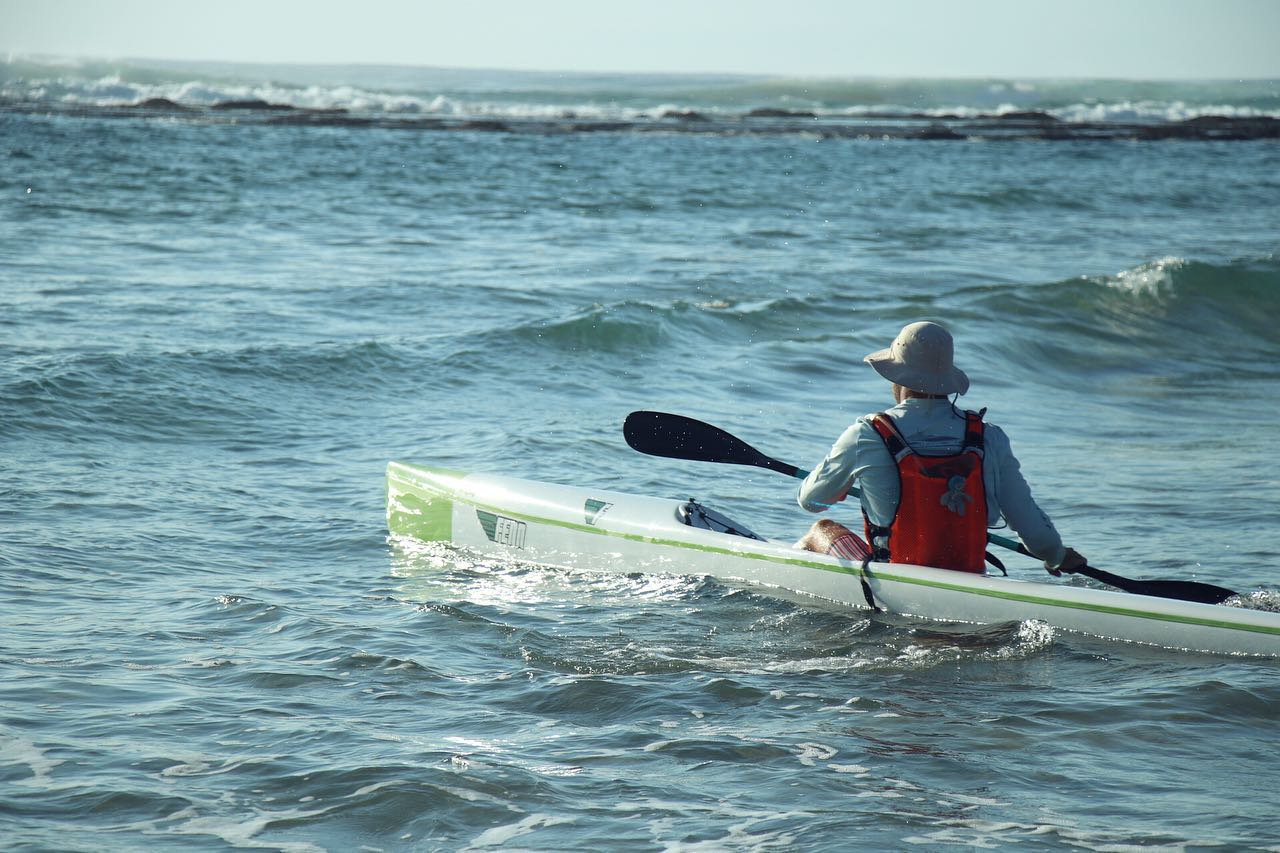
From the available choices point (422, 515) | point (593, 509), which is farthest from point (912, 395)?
point (422, 515)

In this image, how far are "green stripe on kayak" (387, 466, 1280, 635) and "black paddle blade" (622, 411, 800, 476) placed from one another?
52cm

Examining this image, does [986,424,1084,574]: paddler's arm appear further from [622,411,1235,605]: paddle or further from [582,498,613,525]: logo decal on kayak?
[582,498,613,525]: logo decal on kayak

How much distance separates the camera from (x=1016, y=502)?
4.48 meters

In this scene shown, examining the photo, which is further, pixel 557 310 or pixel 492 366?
pixel 557 310

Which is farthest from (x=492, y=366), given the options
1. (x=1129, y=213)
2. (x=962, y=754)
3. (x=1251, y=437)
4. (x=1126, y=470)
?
(x=1129, y=213)

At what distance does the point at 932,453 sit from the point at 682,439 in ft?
5.75

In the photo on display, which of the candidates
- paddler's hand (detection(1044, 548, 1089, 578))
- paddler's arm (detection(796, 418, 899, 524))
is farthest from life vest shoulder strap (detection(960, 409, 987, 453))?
paddler's hand (detection(1044, 548, 1089, 578))

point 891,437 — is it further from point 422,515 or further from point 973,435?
point 422,515

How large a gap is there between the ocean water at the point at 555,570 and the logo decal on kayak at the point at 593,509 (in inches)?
15.4

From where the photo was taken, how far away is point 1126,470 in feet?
24.3

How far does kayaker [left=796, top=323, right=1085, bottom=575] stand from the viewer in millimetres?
4406

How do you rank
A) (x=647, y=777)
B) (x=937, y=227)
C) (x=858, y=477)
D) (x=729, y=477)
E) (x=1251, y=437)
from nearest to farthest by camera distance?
(x=647, y=777), (x=858, y=477), (x=729, y=477), (x=1251, y=437), (x=937, y=227)

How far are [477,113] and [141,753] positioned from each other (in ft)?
175

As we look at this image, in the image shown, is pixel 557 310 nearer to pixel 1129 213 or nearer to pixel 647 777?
pixel 647 777
